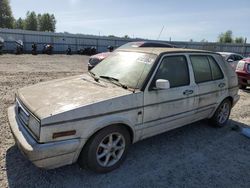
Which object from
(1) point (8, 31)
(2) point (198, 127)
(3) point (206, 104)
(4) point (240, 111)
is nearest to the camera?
(3) point (206, 104)

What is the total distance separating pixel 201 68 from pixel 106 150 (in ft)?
8.43

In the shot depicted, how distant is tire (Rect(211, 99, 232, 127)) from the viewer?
530 cm

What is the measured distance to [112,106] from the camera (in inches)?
127

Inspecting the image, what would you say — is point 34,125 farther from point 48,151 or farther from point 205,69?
point 205,69

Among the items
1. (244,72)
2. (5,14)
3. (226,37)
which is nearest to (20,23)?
(5,14)

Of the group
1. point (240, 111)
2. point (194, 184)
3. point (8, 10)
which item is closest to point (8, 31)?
point (240, 111)

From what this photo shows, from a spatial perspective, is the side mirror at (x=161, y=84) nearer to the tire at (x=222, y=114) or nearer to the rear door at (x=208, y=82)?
the rear door at (x=208, y=82)

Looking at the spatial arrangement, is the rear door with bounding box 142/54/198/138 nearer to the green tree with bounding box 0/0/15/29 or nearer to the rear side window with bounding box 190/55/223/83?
the rear side window with bounding box 190/55/223/83

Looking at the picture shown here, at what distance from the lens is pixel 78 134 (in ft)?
9.69

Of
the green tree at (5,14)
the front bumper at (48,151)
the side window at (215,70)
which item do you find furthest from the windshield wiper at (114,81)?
the green tree at (5,14)

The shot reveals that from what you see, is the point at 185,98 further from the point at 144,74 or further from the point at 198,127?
the point at 198,127

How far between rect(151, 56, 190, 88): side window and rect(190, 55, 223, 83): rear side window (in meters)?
0.28

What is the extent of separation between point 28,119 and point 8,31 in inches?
935

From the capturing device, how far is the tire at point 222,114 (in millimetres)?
5297
